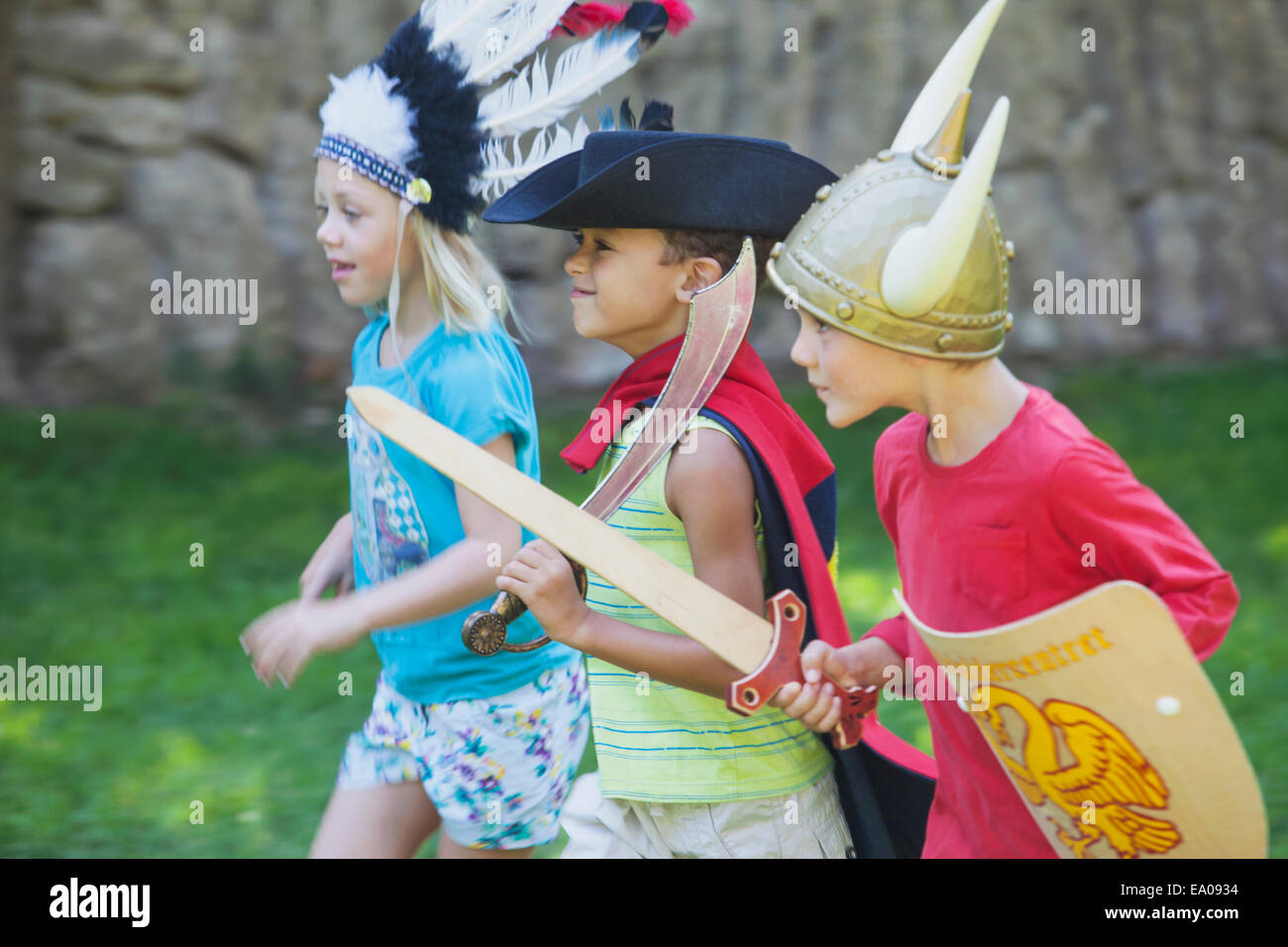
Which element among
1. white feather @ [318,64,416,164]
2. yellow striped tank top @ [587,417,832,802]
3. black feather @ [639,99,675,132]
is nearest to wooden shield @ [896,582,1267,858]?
yellow striped tank top @ [587,417,832,802]

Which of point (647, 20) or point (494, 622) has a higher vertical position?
point (647, 20)

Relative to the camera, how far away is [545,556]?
1969 mm

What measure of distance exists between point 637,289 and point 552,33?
2.16 ft

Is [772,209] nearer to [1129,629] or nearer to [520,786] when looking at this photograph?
[1129,629]

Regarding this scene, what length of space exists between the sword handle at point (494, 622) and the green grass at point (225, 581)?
1.82 metres

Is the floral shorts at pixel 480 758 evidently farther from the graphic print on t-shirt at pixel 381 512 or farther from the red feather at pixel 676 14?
the red feather at pixel 676 14

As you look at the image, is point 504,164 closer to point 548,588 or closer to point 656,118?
point 656,118

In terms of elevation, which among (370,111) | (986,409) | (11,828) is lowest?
(11,828)

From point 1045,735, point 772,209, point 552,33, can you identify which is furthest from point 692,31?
point 1045,735

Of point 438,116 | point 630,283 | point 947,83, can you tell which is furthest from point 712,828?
point 438,116

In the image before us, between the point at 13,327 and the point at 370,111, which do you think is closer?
the point at 370,111

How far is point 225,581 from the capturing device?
5.59 meters

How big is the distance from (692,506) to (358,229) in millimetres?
860

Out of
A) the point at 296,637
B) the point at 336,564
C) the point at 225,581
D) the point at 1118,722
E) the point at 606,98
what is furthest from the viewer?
the point at 606,98
